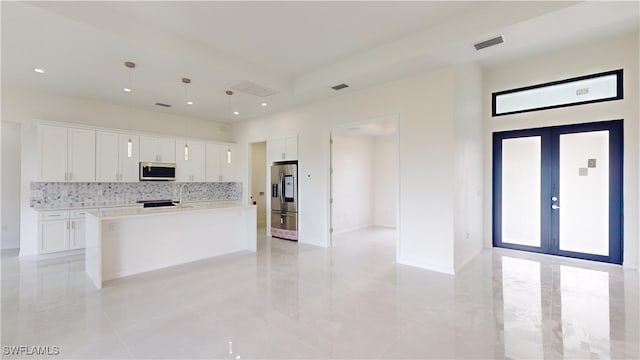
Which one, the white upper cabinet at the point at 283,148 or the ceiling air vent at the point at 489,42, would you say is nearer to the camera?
the ceiling air vent at the point at 489,42

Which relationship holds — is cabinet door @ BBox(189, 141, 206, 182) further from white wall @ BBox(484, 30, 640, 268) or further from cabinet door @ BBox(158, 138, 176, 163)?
white wall @ BBox(484, 30, 640, 268)

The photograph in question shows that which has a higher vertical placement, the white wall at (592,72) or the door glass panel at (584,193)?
the white wall at (592,72)

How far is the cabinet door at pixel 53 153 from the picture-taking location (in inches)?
199

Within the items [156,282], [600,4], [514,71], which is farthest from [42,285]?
[514,71]

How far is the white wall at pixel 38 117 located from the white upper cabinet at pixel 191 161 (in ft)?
2.37

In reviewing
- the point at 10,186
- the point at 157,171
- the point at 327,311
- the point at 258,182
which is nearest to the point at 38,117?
the point at 10,186

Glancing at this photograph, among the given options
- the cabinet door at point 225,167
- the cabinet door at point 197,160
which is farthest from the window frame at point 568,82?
the cabinet door at point 197,160

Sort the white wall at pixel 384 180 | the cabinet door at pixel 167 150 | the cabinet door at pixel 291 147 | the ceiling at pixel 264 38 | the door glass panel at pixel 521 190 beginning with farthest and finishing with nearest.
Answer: the white wall at pixel 384 180
the cabinet door at pixel 167 150
the cabinet door at pixel 291 147
the door glass panel at pixel 521 190
the ceiling at pixel 264 38

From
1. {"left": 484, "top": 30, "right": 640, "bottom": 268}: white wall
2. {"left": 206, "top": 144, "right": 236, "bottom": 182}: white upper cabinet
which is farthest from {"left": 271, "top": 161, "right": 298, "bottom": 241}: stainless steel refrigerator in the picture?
{"left": 484, "top": 30, "right": 640, "bottom": 268}: white wall

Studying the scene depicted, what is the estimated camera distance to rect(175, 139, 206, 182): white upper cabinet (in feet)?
22.5

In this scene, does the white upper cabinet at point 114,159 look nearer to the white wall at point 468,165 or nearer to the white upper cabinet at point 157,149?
the white upper cabinet at point 157,149

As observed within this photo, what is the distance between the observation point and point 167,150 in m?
6.64

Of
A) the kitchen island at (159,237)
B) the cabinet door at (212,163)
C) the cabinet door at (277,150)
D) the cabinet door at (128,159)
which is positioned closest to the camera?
the kitchen island at (159,237)

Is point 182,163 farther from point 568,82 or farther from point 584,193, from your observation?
point 584,193
